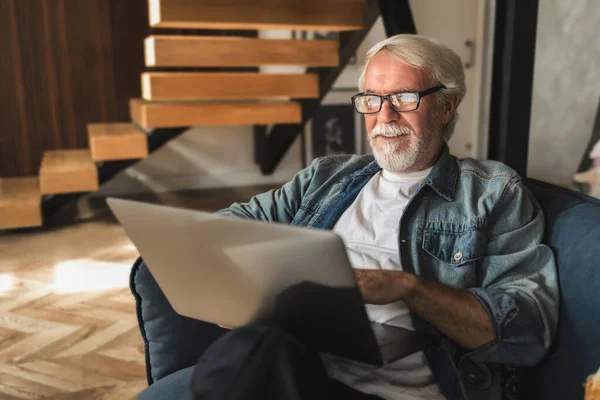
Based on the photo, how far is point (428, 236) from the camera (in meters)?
1.19

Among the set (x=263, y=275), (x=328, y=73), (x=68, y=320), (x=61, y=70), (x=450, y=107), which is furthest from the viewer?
(x=61, y=70)

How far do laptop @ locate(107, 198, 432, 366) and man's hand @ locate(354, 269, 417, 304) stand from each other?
0.25ft

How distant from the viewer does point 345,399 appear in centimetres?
99

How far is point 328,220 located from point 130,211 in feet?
1.82

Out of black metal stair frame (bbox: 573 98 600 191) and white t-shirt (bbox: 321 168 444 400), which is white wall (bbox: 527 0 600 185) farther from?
white t-shirt (bbox: 321 168 444 400)

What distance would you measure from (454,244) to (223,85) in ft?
7.38

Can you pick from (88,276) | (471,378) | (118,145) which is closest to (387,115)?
(471,378)

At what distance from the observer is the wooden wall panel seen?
4.01m

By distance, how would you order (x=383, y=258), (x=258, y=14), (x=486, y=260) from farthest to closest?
(x=258, y=14), (x=383, y=258), (x=486, y=260)

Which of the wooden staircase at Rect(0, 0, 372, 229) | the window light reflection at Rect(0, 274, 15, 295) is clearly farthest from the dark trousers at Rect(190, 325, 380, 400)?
the wooden staircase at Rect(0, 0, 372, 229)

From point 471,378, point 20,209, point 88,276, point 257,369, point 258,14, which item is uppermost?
point 258,14

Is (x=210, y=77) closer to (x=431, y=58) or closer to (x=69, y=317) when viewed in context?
(x=69, y=317)

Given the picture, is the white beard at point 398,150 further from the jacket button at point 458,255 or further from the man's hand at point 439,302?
the man's hand at point 439,302

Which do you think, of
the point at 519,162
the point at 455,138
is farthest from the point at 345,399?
the point at 455,138
